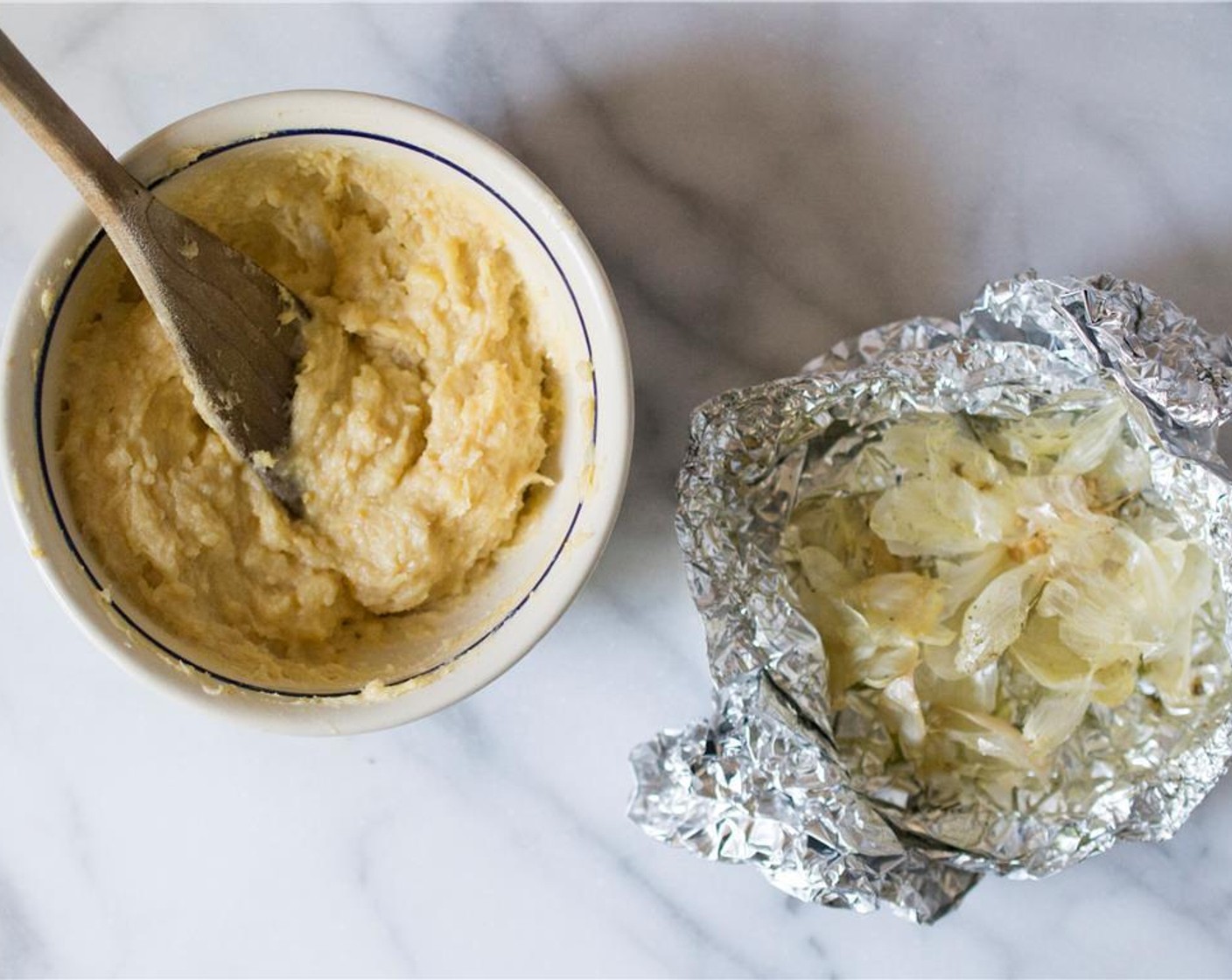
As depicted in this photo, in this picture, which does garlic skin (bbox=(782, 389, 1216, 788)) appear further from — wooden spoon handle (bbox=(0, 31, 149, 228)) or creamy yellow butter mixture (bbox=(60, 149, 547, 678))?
wooden spoon handle (bbox=(0, 31, 149, 228))

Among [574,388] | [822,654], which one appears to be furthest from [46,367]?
[822,654]

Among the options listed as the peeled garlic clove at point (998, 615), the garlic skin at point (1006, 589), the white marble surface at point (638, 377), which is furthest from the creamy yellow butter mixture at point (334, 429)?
the peeled garlic clove at point (998, 615)

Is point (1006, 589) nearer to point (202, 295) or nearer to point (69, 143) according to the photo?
point (202, 295)

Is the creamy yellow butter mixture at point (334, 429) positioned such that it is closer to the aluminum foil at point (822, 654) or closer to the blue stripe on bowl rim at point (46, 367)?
the blue stripe on bowl rim at point (46, 367)

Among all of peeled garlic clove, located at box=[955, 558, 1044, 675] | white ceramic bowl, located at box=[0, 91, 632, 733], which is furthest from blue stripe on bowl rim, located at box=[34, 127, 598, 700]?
peeled garlic clove, located at box=[955, 558, 1044, 675]

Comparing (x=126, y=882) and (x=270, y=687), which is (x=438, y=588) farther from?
(x=126, y=882)
